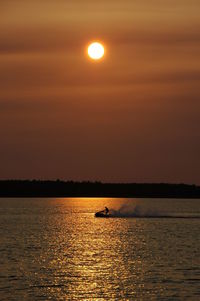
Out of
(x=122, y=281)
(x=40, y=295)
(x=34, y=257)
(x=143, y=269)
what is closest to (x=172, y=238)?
(x=34, y=257)

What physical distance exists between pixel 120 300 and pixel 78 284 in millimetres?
7681

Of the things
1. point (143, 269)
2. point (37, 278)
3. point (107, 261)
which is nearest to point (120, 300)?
point (37, 278)

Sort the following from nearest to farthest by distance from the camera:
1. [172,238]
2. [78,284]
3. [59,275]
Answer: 1. [78,284]
2. [59,275]
3. [172,238]

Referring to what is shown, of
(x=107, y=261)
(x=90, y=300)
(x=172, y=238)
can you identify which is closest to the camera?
(x=90, y=300)

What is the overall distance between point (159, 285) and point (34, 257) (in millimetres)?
25695

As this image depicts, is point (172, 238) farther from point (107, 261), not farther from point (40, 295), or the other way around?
point (40, 295)

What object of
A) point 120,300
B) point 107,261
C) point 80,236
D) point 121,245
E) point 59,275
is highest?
point 80,236

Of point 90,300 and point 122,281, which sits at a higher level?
point 122,281

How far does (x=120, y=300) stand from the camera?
57.7 meters

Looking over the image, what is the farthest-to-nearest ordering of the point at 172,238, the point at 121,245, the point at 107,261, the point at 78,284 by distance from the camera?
the point at 172,238 < the point at 121,245 < the point at 107,261 < the point at 78,284

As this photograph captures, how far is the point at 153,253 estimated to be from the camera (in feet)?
309

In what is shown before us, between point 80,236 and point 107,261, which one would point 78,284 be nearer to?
point 107,261

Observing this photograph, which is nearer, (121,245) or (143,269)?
(143,269)

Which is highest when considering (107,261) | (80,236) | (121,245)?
(80,236)
